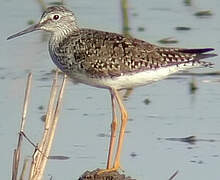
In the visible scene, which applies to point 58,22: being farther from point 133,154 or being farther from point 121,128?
point 133,154

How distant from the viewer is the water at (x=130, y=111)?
11812 mm

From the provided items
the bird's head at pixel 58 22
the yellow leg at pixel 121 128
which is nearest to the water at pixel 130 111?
the yellow leg at pixel 121 128

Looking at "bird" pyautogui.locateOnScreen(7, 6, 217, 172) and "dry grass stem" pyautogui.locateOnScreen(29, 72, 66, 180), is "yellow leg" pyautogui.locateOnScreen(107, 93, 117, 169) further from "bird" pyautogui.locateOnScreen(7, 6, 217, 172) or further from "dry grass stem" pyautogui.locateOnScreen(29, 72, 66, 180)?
"dry grass stem" pyautogui.locateOnScreen(29, 72, 66, 180)

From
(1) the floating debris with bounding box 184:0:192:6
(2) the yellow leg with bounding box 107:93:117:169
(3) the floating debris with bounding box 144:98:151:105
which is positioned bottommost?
(2) the yellow leg with bounding box 107:93:117:169

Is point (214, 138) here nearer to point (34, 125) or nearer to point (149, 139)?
point (149, 139)

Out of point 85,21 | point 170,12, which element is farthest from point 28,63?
point 170,12

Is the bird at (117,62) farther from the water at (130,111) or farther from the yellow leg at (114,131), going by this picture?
the water at (130,111)

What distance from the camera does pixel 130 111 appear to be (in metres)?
13.2

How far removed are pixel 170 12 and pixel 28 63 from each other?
2.66 metres

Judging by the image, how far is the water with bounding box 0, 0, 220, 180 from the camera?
38.8 feet

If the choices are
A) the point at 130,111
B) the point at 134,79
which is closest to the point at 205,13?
the point at 130,111

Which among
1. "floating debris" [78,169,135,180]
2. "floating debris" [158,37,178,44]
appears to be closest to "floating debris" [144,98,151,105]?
"floating debris" [158,37,178,44]

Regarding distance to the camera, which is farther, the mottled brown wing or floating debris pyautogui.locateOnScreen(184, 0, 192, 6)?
floating debris pyautogui.locateOnScreen(184, 0, 192, 6)

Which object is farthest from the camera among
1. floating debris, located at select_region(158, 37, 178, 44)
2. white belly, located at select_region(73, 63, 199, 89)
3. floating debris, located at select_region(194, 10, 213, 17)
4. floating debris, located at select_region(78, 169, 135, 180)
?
floating debris, located at select_region(194, 10, 213, 17)
